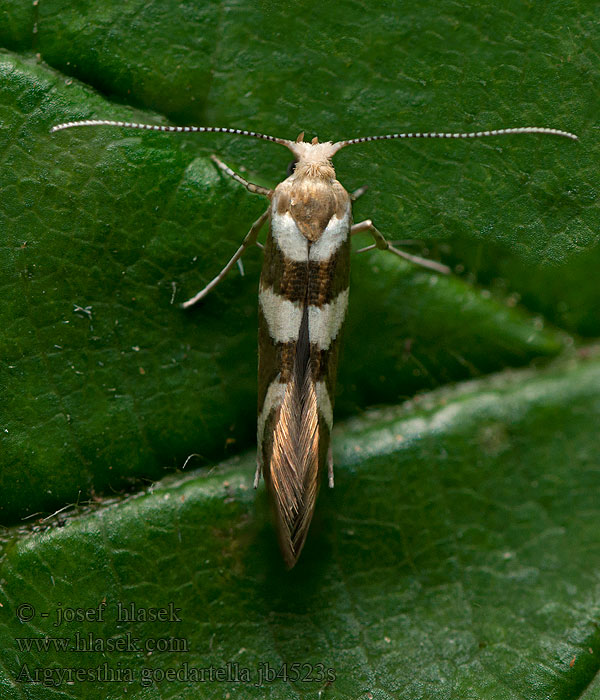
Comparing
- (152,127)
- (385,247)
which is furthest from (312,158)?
(152,127)

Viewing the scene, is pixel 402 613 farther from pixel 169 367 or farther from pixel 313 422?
pixel 169 367

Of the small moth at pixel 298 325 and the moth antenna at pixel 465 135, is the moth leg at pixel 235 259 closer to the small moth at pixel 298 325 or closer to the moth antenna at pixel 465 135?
the small moth at pixel 298 325

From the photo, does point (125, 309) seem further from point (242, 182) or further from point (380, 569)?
point (380, 569)

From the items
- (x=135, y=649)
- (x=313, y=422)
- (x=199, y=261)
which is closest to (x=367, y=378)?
(x=313, y=422)

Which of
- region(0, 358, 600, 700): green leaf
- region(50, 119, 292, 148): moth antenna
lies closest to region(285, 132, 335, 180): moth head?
region(50, 119, 292, 148): moth antenna

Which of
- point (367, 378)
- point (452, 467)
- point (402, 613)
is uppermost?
point (367, 378)
